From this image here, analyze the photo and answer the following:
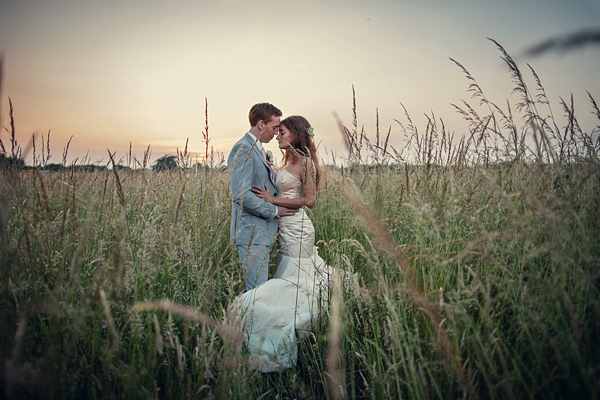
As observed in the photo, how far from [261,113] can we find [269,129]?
0.24 meters

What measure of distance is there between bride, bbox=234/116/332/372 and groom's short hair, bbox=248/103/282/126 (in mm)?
305

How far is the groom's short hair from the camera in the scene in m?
3.98

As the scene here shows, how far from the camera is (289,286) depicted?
292cm

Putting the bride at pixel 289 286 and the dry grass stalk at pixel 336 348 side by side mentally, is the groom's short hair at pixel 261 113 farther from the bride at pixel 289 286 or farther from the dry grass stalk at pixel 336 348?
the dry grass stalk at pixel 336 348

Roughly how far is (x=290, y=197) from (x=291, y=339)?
6.44ft

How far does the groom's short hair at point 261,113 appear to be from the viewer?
398cm

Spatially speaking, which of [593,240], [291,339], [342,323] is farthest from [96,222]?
[593,240]

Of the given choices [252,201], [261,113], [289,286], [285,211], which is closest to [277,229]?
[285,211]

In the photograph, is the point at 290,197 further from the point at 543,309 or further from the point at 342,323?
the point at 543,309

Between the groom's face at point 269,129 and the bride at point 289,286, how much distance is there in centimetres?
11

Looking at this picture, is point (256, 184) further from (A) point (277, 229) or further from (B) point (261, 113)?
(B) point (261, 113)

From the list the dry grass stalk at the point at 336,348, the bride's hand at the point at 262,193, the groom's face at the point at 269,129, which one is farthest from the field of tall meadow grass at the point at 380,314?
the groom's face at the point at 269,129

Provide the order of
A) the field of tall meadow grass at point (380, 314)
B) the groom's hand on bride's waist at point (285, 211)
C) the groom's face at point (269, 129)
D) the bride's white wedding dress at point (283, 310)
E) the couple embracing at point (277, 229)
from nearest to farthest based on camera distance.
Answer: the field of tall meadow grass at point (380, 314), the bride's white wedding dress at point (283, 310), the couple embracing at point (277, 229), the groom's hand on bride's waist at point (285, 211), the groom's face at point (269, 129)

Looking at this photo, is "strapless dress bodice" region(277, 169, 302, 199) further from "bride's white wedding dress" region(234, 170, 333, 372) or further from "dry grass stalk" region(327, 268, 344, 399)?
"dry grass stalk" region(327, 268, 344, 399)
